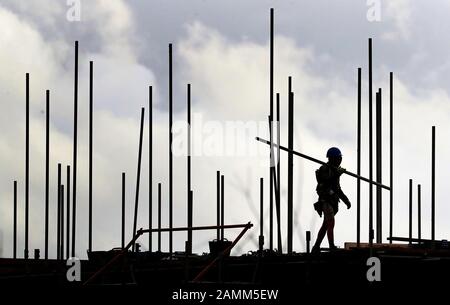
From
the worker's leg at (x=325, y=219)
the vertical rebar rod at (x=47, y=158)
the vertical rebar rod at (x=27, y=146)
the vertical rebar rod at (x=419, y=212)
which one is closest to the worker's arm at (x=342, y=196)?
the worker's leg at (x=325, y=219)

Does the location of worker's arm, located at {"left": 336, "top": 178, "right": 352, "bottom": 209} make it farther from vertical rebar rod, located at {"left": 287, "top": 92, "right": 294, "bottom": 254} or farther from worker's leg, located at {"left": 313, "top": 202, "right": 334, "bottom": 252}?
vertical rebar rod, located at {"left": 287, "top": 92, "right": 294, "bottom": 254}

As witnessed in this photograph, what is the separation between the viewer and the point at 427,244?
1049 inches

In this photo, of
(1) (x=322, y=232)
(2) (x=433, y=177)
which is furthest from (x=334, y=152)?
(2) (x=433, y=177)

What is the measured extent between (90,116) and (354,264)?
1505 centimetres

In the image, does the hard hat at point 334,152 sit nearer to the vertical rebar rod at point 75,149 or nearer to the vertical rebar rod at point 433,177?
the vertical rebar rod at point 433,177

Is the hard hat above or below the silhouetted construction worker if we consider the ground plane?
above

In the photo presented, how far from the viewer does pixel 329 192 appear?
20.5 m

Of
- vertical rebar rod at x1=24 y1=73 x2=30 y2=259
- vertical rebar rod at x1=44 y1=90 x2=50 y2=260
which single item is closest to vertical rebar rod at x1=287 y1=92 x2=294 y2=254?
vertical rebar rod at x1=44 y1=90 x2=50 y2=260

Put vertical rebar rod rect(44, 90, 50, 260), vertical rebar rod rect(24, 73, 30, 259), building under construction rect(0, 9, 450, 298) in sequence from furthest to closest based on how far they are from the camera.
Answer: vertical rebar rod rect(44, 90, 50, 260) < vertical rebar rod rect(24, 73, 30, 259) < building under construction rect(0, 9, 450, 298)

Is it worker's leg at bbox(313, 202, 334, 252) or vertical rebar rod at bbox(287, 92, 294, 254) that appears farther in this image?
vertical rebar rod at bbox(287, 92, 294, 254)

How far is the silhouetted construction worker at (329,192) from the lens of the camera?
2042 cm

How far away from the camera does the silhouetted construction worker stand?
67.0ft

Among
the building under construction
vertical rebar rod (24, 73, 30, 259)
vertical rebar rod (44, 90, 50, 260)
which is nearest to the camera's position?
the building under construction
